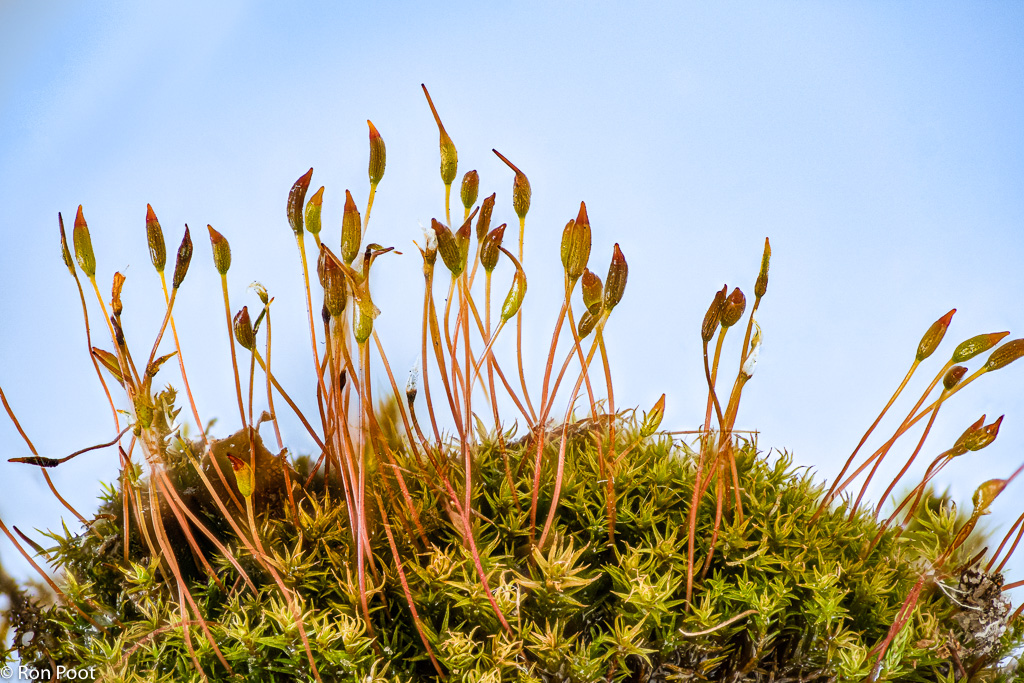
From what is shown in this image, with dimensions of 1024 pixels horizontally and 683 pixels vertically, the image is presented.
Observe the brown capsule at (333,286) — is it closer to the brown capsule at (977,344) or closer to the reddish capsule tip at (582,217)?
the reddish capsule tip at (582,217)

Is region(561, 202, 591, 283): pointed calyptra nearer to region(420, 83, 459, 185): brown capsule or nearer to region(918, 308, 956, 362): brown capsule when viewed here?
region(420, 83, 459, 185): brown capsule

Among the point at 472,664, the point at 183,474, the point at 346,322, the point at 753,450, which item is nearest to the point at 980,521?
the point at 753,450

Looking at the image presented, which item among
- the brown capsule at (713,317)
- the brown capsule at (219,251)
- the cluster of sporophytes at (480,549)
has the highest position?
the brown capsule at (219,251)

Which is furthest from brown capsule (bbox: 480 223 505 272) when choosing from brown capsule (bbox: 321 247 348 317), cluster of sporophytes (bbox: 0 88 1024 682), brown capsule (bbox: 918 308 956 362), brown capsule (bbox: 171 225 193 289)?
brown capsule (bbox: 918 308 956 362)

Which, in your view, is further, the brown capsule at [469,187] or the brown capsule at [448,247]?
the brown capsule at [469,187]

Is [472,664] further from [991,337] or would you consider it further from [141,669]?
[991,337]

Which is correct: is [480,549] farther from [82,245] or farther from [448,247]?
[82,245]

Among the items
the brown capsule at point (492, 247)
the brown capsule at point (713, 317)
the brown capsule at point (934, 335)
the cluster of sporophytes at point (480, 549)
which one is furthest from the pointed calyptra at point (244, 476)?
the brown capsule at point (934, 335)
